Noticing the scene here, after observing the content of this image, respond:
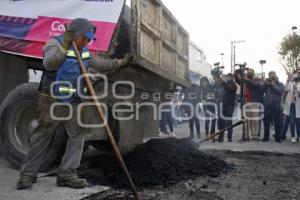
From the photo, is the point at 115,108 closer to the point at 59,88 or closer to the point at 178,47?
the point at 59,88

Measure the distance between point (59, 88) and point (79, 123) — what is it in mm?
487

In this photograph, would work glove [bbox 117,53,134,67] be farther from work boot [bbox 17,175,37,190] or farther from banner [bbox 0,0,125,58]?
work boot [bbox 17,175,37,190]

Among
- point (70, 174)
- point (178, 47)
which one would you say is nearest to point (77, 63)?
point (70, 174)

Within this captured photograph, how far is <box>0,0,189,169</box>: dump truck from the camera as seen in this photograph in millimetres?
5375

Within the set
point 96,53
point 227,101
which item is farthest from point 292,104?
point 96,53

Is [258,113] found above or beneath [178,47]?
beneath

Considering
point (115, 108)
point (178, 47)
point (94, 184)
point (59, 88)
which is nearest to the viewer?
point (59, 88)

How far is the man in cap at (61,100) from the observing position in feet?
15.5

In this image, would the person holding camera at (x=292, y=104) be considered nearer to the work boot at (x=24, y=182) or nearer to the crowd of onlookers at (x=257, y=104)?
the crowd of onlookers at (x=257, y=104)

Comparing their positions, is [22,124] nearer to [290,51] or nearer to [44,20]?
[44,20]

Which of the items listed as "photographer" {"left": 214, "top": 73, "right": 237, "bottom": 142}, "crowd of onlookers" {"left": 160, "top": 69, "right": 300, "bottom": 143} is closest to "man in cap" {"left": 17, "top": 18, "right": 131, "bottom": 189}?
"crowd of onlookers" {"left": 160, "top": 69, "right": 300, "bottom": 143}

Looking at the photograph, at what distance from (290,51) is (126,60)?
1365 inches

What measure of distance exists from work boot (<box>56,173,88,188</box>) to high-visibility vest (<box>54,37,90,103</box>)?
854mm

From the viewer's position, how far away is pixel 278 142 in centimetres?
1143
